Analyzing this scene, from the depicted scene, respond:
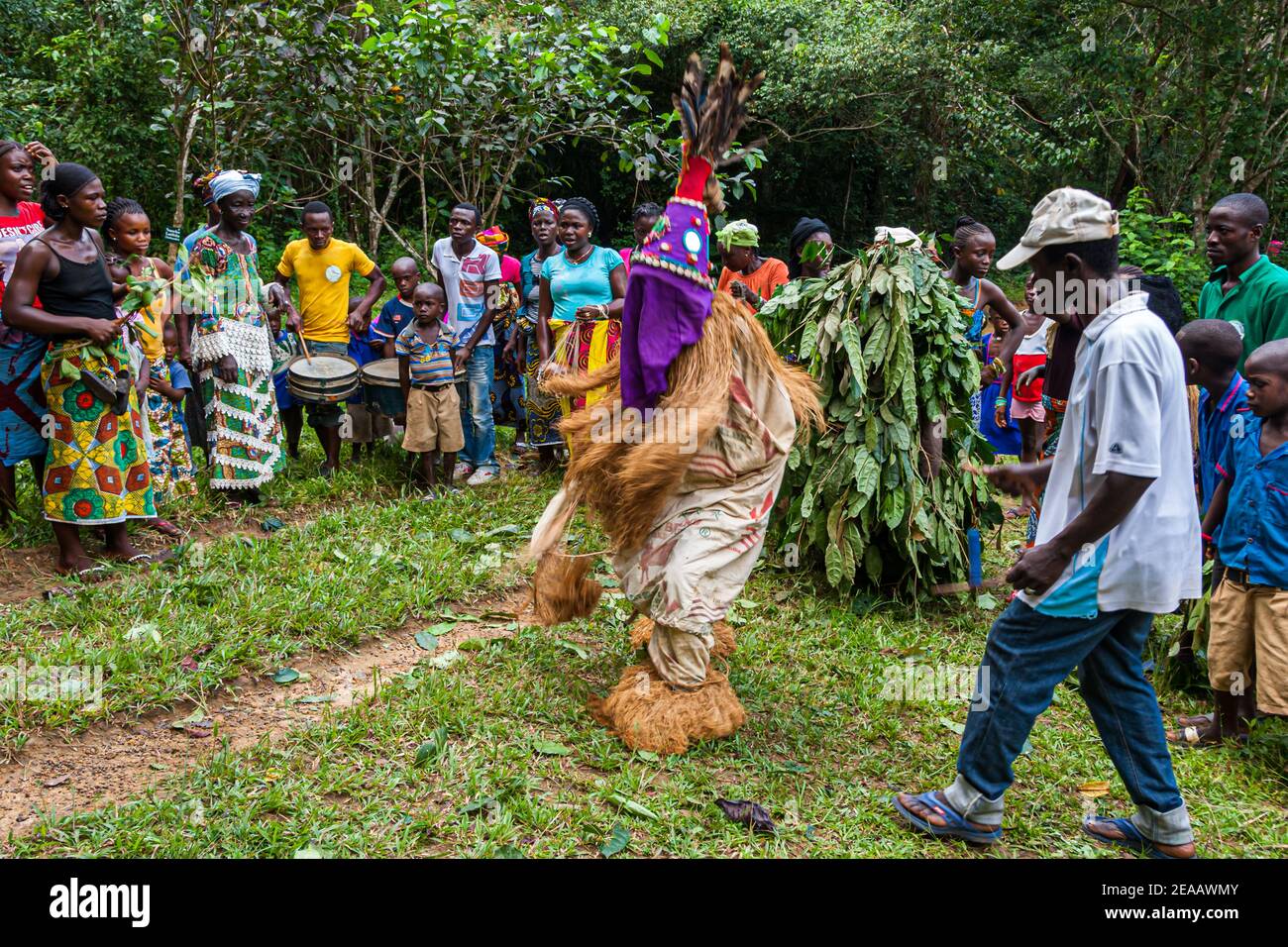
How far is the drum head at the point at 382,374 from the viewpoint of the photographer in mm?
7090

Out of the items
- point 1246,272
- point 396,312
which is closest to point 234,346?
point 396,312

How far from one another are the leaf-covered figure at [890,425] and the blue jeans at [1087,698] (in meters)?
2.05

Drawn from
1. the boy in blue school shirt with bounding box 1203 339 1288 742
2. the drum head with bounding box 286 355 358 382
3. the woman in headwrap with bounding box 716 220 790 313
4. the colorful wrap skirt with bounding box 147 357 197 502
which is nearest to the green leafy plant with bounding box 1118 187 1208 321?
the woman in headwrap with bounding box 716 220 790 313

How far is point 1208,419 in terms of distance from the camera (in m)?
4.52

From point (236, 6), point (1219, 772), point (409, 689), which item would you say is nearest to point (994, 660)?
point (1219, 772)

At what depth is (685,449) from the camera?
3.60 meters

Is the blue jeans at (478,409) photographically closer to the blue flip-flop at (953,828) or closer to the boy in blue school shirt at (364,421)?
the boy in blue school shirt at (364,421)

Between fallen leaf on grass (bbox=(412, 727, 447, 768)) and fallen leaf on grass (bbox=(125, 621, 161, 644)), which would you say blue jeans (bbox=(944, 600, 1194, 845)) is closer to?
fallen leaf on grass (bbox=(412, 727, 447, 768))

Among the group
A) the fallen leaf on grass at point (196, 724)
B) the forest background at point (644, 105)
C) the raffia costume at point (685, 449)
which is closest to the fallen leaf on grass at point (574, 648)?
the raffia costume at point (685, 449)

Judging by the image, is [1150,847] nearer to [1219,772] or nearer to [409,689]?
[1219,772]

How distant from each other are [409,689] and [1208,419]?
12.4ft

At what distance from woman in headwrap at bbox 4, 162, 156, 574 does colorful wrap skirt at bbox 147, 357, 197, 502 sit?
2.79ft

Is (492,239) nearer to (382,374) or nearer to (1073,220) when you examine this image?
(382,374)

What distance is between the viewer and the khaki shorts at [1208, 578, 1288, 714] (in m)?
3.90
